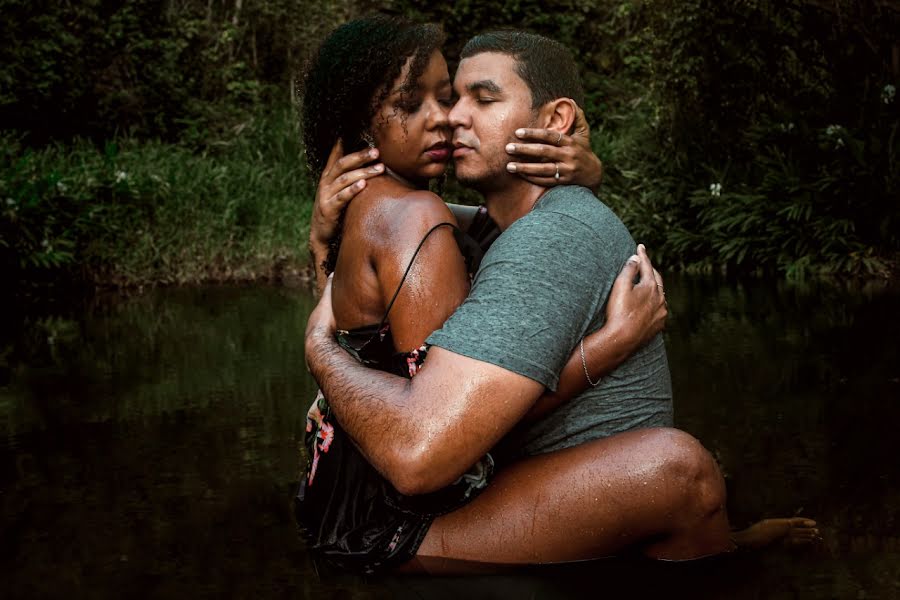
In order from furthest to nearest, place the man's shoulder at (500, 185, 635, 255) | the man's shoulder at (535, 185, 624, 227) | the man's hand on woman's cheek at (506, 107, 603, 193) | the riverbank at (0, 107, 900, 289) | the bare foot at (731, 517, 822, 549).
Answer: the riverbank at (0, 107, 900, 289) → the bare foot at (731, 517, 822, 549) → the man's hand on woman's cheek at (506, 107, 603, 193) → the man's shoulder at (535, 185, 624, 227) → the man's shoulder at (500, 185, 635, 255)

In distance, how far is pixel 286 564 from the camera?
3154 mm

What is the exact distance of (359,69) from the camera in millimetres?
3006

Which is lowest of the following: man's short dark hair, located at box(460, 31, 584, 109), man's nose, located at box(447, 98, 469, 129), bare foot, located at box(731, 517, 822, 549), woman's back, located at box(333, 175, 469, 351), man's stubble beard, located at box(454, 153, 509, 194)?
bare foot, located at box(731, 517, 822, 549)

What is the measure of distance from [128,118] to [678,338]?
10.6 metres

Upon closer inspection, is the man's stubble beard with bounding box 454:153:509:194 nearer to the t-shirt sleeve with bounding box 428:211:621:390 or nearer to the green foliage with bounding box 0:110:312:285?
the t-shirt sleeve with bounding box 428:211:621:390

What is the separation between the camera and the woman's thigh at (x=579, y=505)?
262 centimetres

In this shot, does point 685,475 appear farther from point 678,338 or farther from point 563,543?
point 678,338

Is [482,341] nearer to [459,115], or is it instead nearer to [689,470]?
[689,470]

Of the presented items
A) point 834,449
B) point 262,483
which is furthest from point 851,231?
point 262,483

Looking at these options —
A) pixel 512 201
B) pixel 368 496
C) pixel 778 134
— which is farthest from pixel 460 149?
pixel 778 134

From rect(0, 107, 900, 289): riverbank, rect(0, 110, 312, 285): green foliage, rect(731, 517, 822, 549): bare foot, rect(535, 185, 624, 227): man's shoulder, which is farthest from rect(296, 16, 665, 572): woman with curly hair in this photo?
rect(0, 110, 312, 285): green foliage

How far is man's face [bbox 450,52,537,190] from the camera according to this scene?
2932 millimetres

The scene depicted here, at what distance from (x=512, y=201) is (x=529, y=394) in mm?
833

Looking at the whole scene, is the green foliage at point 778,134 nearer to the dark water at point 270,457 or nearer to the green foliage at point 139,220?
the dark water at point 270,457
